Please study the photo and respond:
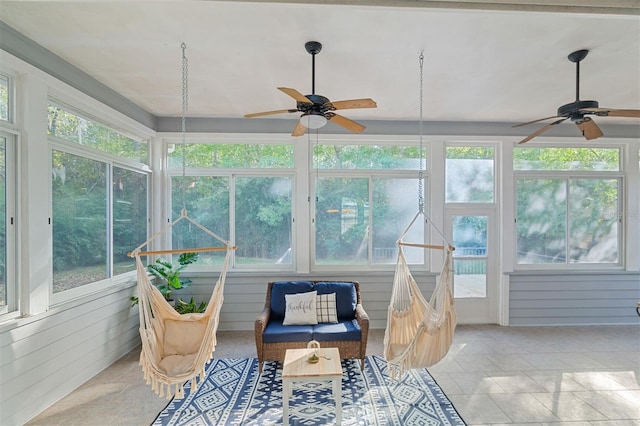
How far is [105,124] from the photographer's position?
10.8ft

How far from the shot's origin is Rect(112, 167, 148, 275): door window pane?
3428 mm

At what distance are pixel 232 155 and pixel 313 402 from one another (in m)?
3.17

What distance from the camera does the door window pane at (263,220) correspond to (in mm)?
4309

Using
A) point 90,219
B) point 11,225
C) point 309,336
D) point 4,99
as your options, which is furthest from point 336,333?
point 4,99

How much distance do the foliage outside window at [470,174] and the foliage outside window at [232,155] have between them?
232 cm

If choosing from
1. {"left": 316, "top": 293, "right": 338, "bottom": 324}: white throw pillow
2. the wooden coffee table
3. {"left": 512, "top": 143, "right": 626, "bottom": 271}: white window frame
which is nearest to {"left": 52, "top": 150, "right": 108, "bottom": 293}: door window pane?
the wooden coffee table

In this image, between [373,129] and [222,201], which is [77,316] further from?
[373,129]

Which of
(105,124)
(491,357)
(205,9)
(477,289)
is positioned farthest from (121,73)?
(477,289)

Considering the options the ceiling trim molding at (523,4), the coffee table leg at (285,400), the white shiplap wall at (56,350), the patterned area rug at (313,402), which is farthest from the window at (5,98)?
the coffee table leg at (285,400)

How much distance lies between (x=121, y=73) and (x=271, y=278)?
2.82 m

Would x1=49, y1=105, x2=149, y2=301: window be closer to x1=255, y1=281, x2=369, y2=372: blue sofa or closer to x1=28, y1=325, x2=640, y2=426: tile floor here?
x1=28, y1=325, x2=640, y2=426: tile floor

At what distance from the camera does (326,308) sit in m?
3.44

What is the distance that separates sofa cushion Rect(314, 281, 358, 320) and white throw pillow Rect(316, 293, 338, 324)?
0.08 metres

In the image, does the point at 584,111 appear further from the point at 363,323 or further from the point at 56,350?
the point at 56,350
